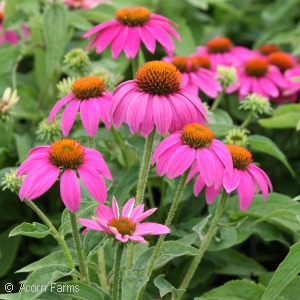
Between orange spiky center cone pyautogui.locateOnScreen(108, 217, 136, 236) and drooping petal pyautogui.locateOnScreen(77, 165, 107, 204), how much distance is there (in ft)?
0.11

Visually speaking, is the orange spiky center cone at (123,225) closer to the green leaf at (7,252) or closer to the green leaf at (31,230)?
the green leaf at (31,230)

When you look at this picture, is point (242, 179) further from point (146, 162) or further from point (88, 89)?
point (88, 89)

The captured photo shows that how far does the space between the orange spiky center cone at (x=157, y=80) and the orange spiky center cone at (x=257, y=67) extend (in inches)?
25.6

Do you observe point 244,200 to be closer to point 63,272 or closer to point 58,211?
point 63,272

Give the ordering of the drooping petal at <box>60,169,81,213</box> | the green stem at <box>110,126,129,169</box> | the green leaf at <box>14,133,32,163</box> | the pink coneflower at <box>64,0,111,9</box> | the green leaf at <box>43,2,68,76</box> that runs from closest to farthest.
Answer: the drooping petal at <box>60,169,81,213</box>, the green stem at <box>110,126,129,169</box>, the green leaf at <box>14,133,32,163</box>, the green leaf at <box>43,2,68,76</box>, the pink coneflower at <box>64,0,111,9</box>

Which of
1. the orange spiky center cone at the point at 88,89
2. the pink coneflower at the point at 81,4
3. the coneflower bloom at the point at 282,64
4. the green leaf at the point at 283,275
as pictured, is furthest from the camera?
the pink coneflower at the point at 81,4

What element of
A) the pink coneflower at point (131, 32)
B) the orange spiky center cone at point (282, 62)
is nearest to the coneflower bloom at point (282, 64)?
the orange spiky center cone at point (282, 62)

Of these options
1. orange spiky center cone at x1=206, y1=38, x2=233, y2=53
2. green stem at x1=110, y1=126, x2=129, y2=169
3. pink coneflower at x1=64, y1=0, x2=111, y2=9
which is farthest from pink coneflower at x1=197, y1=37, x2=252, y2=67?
green stem at x1=110, y1=126, x2=129, y2=169

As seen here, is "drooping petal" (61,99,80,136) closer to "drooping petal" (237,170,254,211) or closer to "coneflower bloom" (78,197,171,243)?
"coneflower bloom" (78,197,171,243)

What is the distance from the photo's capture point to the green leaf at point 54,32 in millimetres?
1320

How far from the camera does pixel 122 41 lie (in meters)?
1.09

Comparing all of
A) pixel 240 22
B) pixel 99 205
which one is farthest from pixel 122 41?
pixel 240 22

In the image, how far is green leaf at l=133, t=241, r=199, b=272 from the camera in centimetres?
78

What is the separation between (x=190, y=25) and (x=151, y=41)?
876 millimetres
